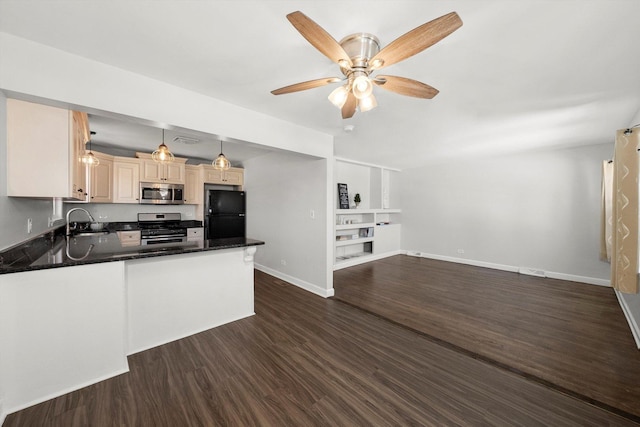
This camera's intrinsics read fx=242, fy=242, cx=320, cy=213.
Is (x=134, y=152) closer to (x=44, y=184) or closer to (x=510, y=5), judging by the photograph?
(x=44, y=184)

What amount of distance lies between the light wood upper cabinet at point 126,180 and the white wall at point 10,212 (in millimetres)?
1759

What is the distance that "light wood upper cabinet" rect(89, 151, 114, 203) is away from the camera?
400 centimetres

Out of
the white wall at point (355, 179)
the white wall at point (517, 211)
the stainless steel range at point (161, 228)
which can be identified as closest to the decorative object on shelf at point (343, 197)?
the white wall at point (355, 179)

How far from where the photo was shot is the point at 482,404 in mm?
1660

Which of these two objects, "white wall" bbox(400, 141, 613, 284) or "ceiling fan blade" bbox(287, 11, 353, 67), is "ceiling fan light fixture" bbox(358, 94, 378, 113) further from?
"white wall" bbox(400, 141, 613, 284)

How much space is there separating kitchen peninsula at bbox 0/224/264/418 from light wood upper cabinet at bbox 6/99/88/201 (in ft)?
1.64

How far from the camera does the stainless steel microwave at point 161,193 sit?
462 cm

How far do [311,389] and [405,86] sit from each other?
2.24 metres

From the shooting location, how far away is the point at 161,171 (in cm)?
478

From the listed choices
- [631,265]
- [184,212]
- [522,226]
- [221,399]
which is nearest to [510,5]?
[631,265]

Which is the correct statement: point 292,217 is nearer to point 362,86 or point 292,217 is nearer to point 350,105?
point 350,105

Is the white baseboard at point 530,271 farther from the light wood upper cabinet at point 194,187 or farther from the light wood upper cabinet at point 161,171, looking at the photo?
the light wood upper cabinet at point 161,171

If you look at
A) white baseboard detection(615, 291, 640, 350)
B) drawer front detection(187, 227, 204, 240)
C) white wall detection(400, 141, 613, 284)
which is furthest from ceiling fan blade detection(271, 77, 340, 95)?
white wall detection(400, 141, 613, 284)

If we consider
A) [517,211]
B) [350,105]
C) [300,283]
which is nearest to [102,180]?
[300,283]
